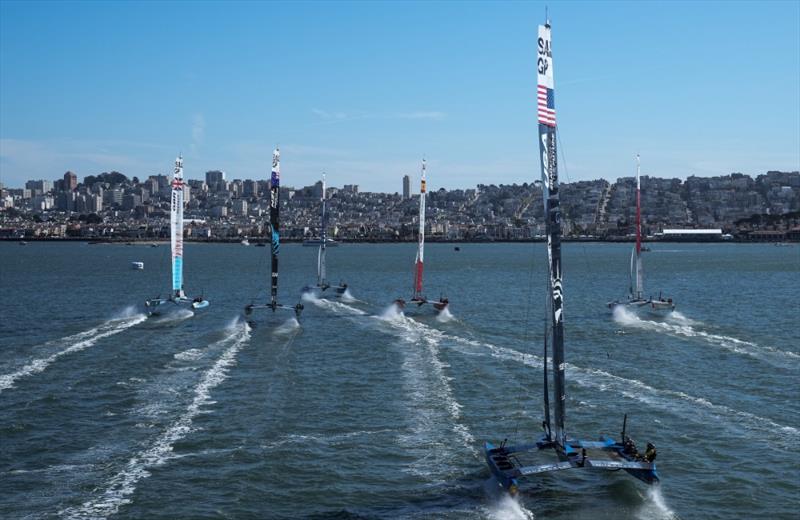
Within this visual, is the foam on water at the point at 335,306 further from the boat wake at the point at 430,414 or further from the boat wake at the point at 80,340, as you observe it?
the boat wake at the point at 430,414

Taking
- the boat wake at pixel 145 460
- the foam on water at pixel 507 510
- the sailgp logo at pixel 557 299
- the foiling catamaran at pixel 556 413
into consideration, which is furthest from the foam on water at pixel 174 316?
the foam on water at pixel 507 510

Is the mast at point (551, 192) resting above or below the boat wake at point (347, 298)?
above

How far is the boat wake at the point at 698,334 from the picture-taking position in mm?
34594

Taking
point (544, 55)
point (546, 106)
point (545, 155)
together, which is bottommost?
point (545, 155)

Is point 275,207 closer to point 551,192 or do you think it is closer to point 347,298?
point 347,298

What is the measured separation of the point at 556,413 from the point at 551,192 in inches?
182

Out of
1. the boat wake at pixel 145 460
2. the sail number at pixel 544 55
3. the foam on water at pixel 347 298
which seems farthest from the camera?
the foam on water at pixel 347 298

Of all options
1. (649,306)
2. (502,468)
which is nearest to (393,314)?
(649,306)

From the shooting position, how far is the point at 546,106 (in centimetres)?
1828

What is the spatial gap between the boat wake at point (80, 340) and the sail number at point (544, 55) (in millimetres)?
19358

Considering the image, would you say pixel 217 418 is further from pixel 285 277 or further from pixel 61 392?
pixel 285 277

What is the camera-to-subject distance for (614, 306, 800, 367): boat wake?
34594 millimetres

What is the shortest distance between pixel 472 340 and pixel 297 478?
67.4 ft

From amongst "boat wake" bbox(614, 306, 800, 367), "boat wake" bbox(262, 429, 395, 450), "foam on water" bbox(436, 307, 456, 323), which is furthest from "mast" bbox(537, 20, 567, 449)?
"foam on water" bbox(436, 307, 456, 323)
